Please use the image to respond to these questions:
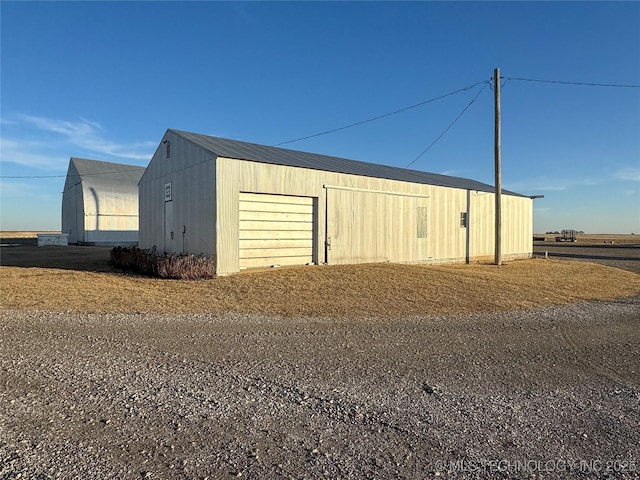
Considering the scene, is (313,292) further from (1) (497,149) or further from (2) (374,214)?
(1) (497,149)

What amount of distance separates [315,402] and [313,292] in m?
6.09

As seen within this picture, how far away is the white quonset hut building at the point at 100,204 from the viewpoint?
34.4 metres

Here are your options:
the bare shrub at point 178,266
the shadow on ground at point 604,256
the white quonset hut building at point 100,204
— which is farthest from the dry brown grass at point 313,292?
the white quonset hut building at point 100,204

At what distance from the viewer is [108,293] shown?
384 inches

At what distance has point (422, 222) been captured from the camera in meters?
17.9

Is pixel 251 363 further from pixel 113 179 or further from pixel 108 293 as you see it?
pixel 113 179

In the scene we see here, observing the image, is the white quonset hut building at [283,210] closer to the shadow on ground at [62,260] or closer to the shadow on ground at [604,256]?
the shadow on ground at [62,260]

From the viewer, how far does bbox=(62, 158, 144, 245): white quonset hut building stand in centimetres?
3438

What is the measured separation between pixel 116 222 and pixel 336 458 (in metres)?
37.2

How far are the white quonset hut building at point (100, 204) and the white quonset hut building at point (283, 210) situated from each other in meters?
19.4

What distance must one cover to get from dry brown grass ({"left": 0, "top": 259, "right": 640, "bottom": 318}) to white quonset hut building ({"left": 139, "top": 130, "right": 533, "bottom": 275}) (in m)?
1.29

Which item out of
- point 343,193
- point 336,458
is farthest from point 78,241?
point 336,458

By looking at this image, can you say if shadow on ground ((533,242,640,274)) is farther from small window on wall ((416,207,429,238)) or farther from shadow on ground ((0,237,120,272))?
shadow on ground ((0,237,120,272))

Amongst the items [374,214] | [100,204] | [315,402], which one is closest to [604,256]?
[374,214]
